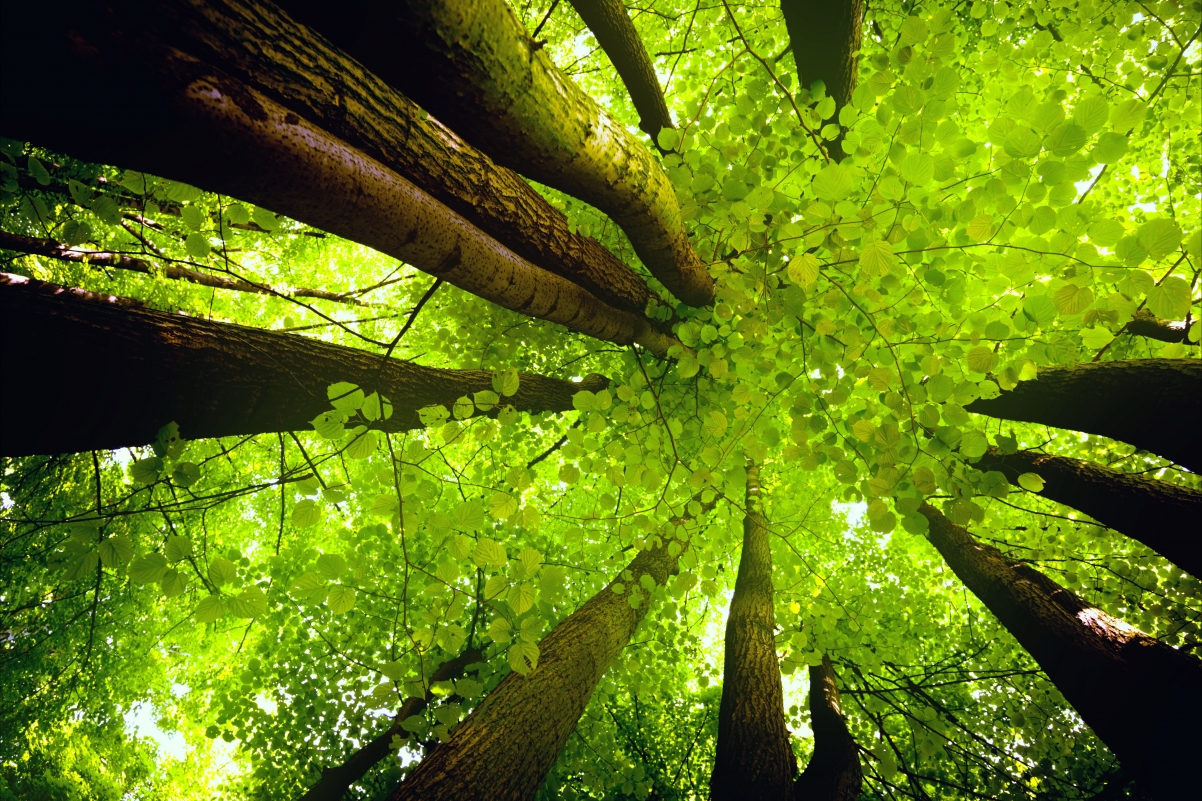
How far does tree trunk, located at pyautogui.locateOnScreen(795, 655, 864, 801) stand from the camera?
3.41 metres

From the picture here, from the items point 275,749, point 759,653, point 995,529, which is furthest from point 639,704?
point 995,529

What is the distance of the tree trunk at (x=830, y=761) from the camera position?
134 inches

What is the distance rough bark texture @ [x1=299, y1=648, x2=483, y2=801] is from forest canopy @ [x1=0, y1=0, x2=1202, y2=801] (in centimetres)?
6

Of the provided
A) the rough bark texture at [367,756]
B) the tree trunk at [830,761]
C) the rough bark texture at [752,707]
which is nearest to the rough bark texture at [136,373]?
the rough bark texture at [752,707]

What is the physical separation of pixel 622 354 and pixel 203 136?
438cm

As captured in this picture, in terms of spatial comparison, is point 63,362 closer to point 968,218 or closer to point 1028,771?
point 968,218

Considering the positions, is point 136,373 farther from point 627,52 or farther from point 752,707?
point 752,707

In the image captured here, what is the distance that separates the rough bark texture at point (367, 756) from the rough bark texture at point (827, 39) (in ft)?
19.6

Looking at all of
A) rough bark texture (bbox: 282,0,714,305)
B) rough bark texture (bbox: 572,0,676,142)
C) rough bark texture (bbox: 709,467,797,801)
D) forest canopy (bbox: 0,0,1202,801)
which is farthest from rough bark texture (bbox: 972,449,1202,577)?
rough bark texture (bbox: 572,0,676,142)

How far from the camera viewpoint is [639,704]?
6.30 m

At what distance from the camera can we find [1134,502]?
260 centimetres

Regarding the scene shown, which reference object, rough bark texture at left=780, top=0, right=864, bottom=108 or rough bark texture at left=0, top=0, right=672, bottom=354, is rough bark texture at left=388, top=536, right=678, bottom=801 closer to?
rough bark texture at left=0, top=0, right=672, bottom=354

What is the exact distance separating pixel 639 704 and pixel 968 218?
22.1ft

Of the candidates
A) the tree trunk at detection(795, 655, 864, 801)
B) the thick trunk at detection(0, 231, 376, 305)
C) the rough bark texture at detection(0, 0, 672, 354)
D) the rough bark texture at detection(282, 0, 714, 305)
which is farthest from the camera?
the tree trunk at detection(795, 655, 864, 801)
